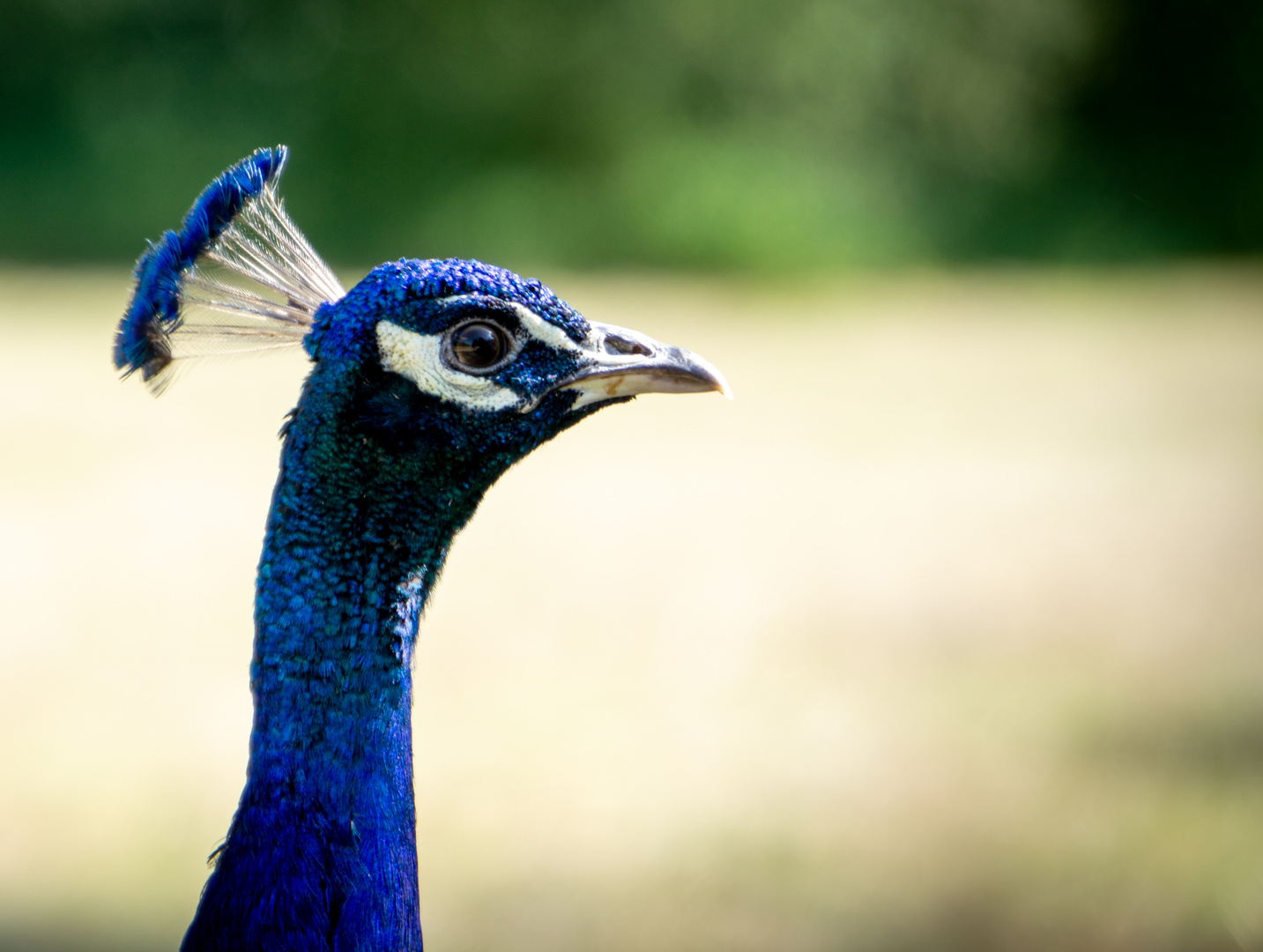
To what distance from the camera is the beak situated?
127 cm

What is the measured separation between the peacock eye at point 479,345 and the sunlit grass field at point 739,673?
1.54 meters

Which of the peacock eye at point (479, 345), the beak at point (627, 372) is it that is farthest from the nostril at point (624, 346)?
the peacock eye at point (479, 345)

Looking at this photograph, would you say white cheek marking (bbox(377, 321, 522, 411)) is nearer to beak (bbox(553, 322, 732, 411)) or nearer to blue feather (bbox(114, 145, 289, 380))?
beak (bbox(553, 322, 732, 411))

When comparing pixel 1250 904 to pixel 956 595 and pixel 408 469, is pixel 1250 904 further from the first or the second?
pixel 408 469

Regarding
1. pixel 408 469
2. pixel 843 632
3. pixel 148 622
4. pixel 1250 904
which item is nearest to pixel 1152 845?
pixel 1250 904

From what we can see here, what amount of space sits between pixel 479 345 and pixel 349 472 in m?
0.17

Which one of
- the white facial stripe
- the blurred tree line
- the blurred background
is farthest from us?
A: the blurred tree line

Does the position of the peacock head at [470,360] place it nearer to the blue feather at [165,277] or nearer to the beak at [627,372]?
the beak at [627,372]

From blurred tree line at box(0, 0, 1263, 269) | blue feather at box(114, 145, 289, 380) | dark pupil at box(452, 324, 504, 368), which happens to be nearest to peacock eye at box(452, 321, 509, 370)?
dark pupil at box(452, 324, 504, 368)

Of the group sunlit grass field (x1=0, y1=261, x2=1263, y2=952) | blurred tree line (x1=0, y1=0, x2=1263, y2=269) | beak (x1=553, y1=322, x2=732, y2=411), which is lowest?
beak (x1=553, y1=322, x2=732, y2=411)

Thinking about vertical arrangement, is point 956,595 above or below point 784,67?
below

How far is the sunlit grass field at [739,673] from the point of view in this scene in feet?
8.39

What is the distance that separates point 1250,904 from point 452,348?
209 cm

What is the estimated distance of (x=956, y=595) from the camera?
3.99 meters
